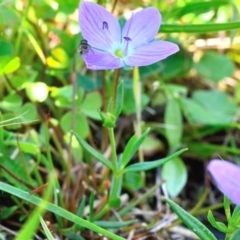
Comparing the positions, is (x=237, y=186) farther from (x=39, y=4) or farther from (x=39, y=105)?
(x=39, y=4)

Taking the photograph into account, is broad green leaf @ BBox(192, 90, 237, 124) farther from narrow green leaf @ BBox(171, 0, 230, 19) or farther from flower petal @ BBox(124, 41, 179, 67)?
flower petal @ BBox(124, 41, 179, 67)

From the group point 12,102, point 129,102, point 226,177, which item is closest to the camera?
point 226,177

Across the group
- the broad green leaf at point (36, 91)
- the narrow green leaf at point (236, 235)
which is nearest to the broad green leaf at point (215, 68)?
the broad green leaf at point (36, 91)

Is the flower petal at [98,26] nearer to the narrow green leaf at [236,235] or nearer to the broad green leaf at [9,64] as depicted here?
the broad green leaf at [9,64]

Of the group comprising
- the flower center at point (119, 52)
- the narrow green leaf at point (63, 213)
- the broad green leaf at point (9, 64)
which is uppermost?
the flower center at point (119, 52)

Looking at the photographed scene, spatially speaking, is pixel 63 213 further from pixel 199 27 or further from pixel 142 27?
pixel 199 27

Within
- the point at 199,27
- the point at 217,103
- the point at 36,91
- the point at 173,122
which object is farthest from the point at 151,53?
the point at 217,103
